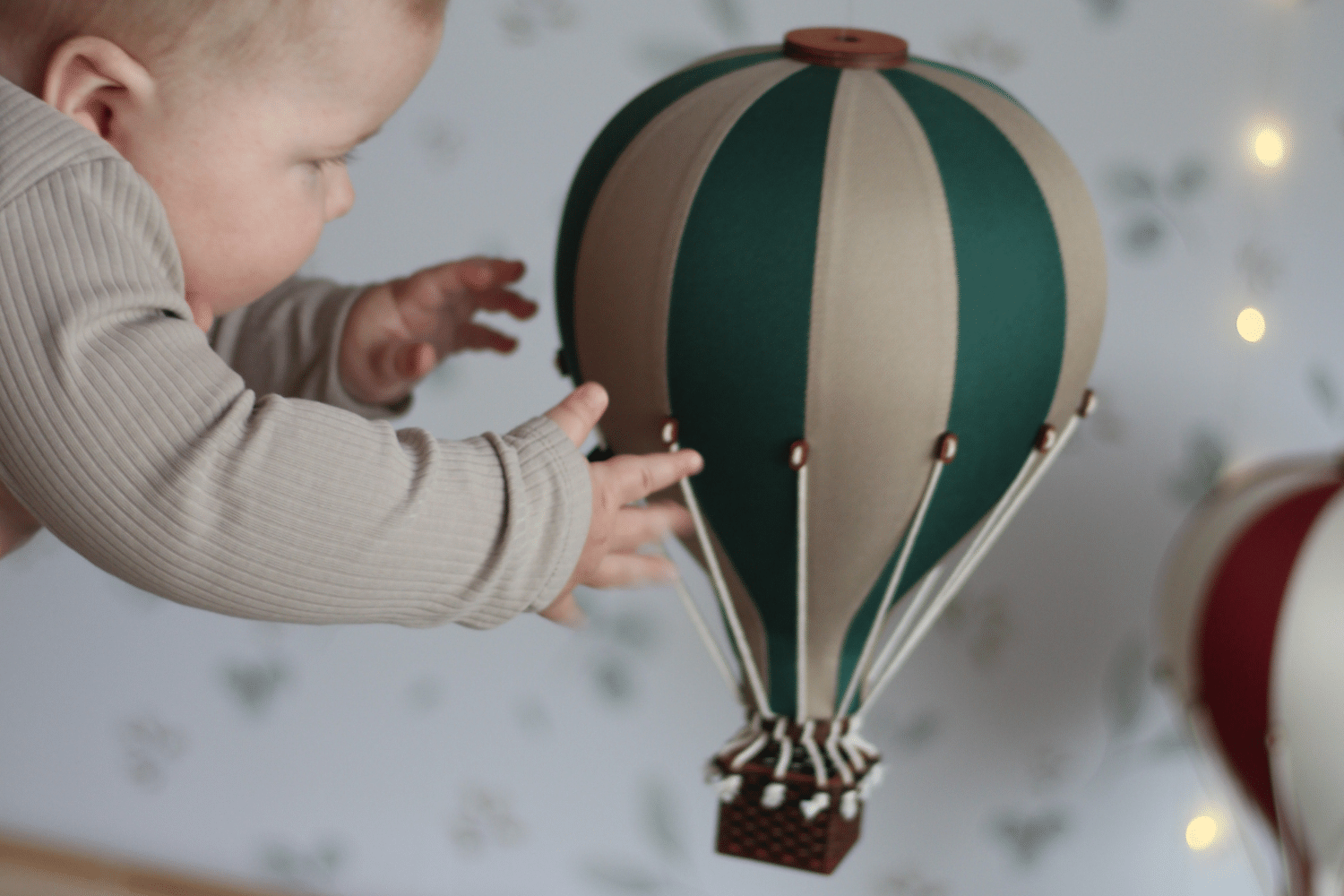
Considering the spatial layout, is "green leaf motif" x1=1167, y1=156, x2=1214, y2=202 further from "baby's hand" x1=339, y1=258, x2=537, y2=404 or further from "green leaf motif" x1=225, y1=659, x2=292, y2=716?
"green leaf motif" x1=225, y1=659, x2=292, y2=716

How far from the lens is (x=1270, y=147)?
1.01 meters

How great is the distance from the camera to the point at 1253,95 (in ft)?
3.31

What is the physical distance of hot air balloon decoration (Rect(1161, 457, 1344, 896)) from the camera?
700 millimetres

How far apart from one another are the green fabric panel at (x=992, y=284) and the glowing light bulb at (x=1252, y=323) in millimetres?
509

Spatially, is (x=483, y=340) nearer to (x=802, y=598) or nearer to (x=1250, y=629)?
(x=802, y=598)

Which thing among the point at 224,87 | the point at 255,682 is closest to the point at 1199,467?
the point at 224,87

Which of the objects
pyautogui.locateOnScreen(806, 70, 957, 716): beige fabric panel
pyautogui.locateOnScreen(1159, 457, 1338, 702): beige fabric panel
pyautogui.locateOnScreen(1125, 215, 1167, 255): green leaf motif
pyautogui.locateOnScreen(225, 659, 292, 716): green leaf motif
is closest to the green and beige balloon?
pyautogui.locateOnScreen(806, 70, 957, 716): beige fabric panel

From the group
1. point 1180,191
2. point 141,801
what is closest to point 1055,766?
point 1180,191

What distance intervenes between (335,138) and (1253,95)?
830 mm

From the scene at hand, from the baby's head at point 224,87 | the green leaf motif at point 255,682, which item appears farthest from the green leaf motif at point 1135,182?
the green leaf motif at point 255,682

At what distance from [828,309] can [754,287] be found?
38 mm

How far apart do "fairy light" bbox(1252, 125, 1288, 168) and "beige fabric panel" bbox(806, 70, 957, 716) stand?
57 cm

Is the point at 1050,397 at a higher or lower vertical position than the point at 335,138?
lower

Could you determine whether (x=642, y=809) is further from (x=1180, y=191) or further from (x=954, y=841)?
(x=1180, y=191)
